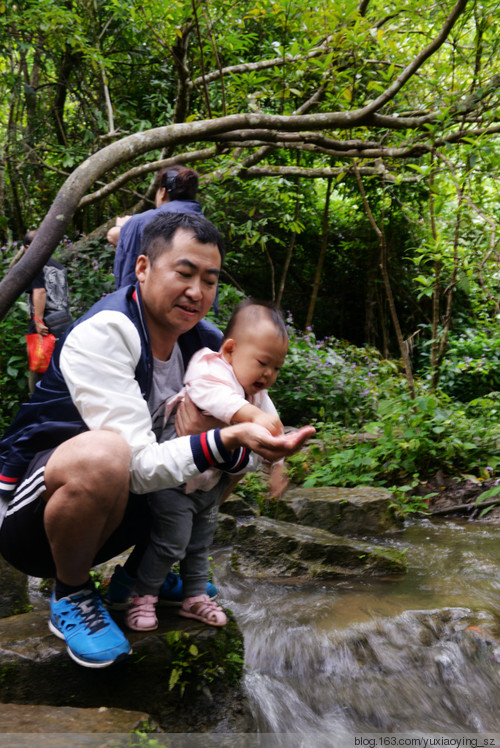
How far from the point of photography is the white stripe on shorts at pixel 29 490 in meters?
1.76

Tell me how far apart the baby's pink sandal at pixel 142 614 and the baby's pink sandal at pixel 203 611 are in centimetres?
15

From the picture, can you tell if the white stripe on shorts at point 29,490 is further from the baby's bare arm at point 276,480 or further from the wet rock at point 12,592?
the wet rock at point 12,592

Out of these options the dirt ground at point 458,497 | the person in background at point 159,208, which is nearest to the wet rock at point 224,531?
the dirt ground at point 458,497

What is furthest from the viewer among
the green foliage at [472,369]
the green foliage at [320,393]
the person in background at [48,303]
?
the green foliage at [472,369]

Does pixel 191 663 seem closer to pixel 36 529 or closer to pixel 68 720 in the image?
pixel 68 720

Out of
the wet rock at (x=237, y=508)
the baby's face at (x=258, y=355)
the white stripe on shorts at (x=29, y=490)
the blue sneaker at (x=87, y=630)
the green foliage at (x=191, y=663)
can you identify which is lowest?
the wet rock at (x=237, y=508)

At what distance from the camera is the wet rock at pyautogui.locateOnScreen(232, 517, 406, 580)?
10.5 ft

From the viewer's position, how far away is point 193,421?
196 cm

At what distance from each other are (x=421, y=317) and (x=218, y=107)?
4709 millimetres

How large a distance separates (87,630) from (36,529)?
0.32 m

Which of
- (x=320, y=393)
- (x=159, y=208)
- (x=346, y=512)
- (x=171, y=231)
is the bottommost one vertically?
(x=346, y=512)

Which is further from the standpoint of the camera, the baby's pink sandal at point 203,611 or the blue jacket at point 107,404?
the baby's pink sandal at point 203,611

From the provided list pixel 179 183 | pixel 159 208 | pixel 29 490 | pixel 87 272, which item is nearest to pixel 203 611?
pixel 29 490

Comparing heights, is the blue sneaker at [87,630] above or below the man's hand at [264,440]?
below
